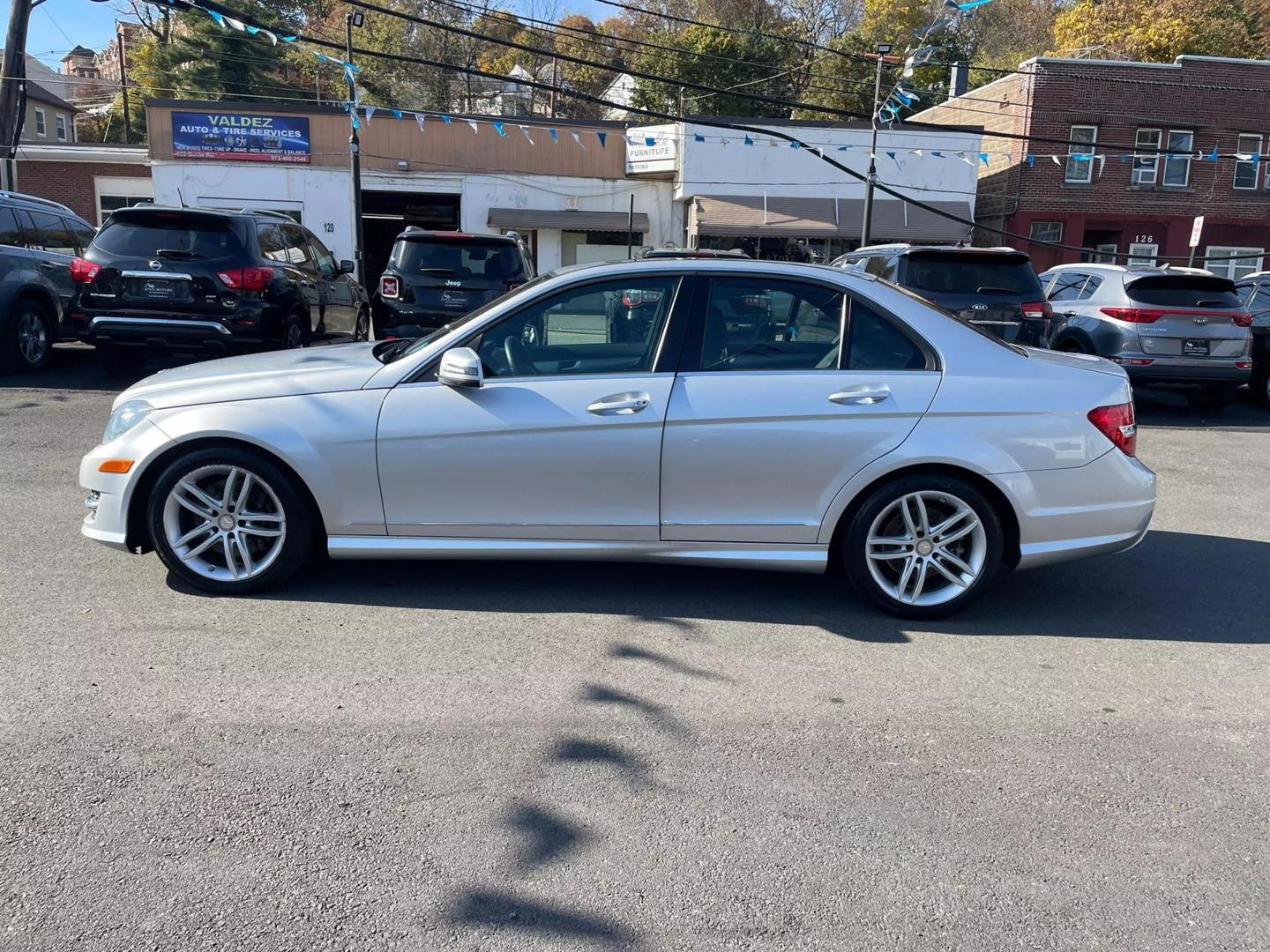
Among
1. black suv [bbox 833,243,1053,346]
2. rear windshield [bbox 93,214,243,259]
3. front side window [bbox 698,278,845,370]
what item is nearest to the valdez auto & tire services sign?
rear windshield [bbox 93,214,243,259]

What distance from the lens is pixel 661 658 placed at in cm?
439

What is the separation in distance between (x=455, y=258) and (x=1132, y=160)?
26.5 meters

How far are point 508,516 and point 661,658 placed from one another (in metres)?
0.99

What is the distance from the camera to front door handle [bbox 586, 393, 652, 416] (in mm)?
4703

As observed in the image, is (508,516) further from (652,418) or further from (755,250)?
(755,250)

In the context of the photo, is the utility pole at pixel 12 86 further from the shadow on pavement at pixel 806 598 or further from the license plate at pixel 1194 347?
the license plate at pixel 1194 347

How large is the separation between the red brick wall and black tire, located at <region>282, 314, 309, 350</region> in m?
24.5

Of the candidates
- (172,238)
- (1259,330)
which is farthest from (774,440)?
(1259,330)

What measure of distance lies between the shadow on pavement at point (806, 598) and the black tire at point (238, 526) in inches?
7.7

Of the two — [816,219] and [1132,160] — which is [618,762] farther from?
[1132,160]

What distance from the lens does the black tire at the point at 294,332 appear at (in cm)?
1080

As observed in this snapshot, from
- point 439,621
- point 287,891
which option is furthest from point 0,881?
point 439,621

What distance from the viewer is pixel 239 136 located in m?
28.2

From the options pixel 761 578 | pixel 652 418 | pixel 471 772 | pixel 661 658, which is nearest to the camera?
pixel 471 772
